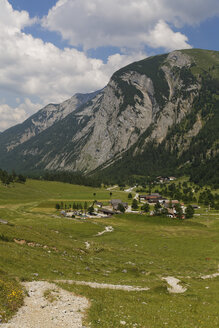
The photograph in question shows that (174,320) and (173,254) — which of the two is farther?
(173,254)

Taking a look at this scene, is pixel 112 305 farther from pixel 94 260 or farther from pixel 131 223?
pixel 131 223

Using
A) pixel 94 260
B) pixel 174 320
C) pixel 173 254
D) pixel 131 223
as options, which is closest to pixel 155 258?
pixel 173 254

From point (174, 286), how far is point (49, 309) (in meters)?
23.5

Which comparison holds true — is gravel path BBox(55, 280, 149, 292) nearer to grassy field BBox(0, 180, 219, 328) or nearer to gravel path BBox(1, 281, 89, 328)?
grassy field BBox(0, 180, 219, 328)

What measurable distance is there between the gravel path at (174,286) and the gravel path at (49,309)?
53.5 feet

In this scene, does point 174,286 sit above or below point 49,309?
below

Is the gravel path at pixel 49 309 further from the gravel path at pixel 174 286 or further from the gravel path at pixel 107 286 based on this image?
the gravel path at pixel 174 286

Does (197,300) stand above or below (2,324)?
below

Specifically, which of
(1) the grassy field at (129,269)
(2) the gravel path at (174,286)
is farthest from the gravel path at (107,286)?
(2) the gravel path at (174,286)

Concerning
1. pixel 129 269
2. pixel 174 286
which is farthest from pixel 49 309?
pixel 129 269

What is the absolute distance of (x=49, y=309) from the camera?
20500 mm

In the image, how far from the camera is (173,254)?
211 feet

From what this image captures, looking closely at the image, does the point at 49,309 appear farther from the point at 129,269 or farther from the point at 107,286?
the point at 129,269

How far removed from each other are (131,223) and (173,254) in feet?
176
